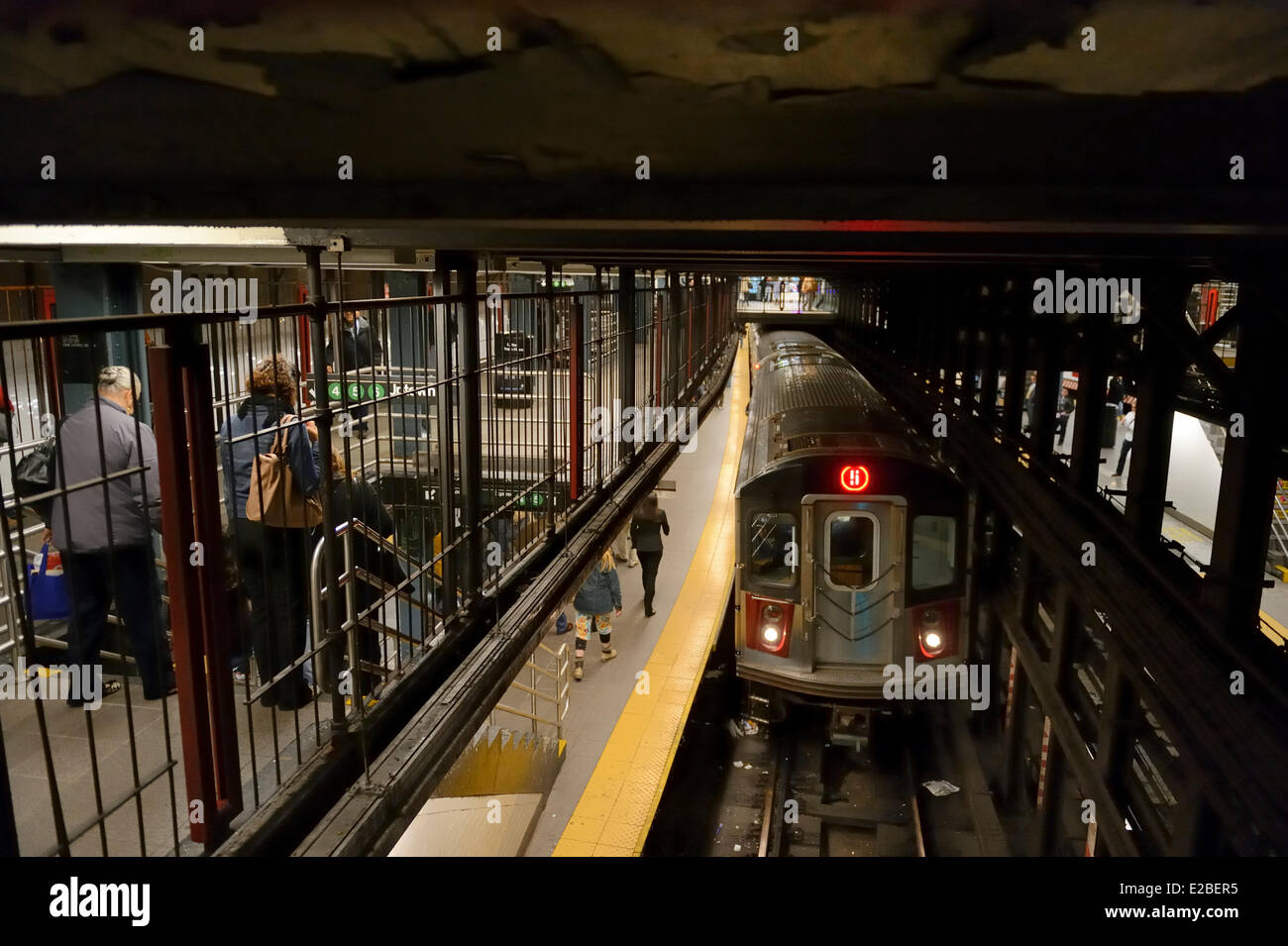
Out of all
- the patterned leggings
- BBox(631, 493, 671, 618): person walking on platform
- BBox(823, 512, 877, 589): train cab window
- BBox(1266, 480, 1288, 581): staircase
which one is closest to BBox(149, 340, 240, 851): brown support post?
BBox(823, 512, 877, 589): train cab window

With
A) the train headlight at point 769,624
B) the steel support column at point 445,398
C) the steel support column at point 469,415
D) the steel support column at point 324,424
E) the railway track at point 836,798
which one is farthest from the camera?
the train headlight at point 769,624

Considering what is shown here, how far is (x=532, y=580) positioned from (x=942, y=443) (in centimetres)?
619

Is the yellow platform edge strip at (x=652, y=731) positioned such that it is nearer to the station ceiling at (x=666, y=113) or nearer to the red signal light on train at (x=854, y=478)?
the red signal light on train at (x=854, y=478)

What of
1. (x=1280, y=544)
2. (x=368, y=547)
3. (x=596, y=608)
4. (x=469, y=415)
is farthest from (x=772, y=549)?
(x=1280, y=544)

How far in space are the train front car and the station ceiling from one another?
19.3ft

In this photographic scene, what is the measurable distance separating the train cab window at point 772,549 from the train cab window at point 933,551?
102 cm

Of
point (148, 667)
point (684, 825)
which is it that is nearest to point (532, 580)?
point (148, 667)

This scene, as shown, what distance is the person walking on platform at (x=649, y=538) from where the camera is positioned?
9945 mm

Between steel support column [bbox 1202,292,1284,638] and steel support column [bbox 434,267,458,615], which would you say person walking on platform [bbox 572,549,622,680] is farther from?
steel support column [bbox 1202,292,1284,638]

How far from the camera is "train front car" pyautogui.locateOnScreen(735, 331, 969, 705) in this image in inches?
282

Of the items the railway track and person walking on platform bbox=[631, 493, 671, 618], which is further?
person walking on platform bbox=[631, 493, 671, 618]

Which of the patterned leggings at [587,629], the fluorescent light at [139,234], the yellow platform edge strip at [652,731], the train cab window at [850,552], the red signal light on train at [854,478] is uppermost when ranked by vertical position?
the fluorescent light at [139,234]

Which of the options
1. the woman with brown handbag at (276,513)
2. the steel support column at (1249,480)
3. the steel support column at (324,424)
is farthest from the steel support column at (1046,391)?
the steel support column at (324,424)

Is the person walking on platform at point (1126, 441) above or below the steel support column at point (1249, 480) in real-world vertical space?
below
